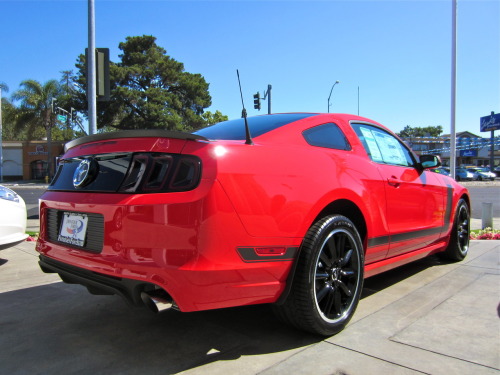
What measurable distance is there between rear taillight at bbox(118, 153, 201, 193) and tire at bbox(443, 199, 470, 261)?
3816 millimetres

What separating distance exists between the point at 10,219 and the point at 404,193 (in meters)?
4.20

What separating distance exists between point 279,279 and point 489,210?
288 inches

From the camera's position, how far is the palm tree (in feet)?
124

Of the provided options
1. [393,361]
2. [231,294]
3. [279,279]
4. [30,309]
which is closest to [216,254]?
[231,294]

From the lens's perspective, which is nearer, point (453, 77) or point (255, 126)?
point (255, 126)

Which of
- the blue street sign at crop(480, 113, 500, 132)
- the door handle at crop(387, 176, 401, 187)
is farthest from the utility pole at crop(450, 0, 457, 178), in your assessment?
the blue street sign at crop(480, 113, 500, 132)

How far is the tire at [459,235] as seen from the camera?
15.6 ft

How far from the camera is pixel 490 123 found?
2162 inches

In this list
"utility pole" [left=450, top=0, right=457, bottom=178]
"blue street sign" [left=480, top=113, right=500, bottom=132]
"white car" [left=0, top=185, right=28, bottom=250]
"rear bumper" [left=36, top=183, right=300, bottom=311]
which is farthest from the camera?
"blue street sign" [left=480, top=113, right=500, bottom=132]

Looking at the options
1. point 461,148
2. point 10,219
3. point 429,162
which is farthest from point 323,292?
point 461,148

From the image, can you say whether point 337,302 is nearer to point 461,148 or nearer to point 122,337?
point 122,337

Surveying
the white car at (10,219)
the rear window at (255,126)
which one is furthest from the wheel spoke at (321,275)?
the white car at (10,219)

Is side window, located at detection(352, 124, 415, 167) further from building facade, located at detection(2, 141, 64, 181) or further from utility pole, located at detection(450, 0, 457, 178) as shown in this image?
building facade, located at detection(2, 141, 64, 181)

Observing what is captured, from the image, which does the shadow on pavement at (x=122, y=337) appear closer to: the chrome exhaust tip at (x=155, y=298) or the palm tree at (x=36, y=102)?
the chrome exhaust tip at (x=155, y=298)
